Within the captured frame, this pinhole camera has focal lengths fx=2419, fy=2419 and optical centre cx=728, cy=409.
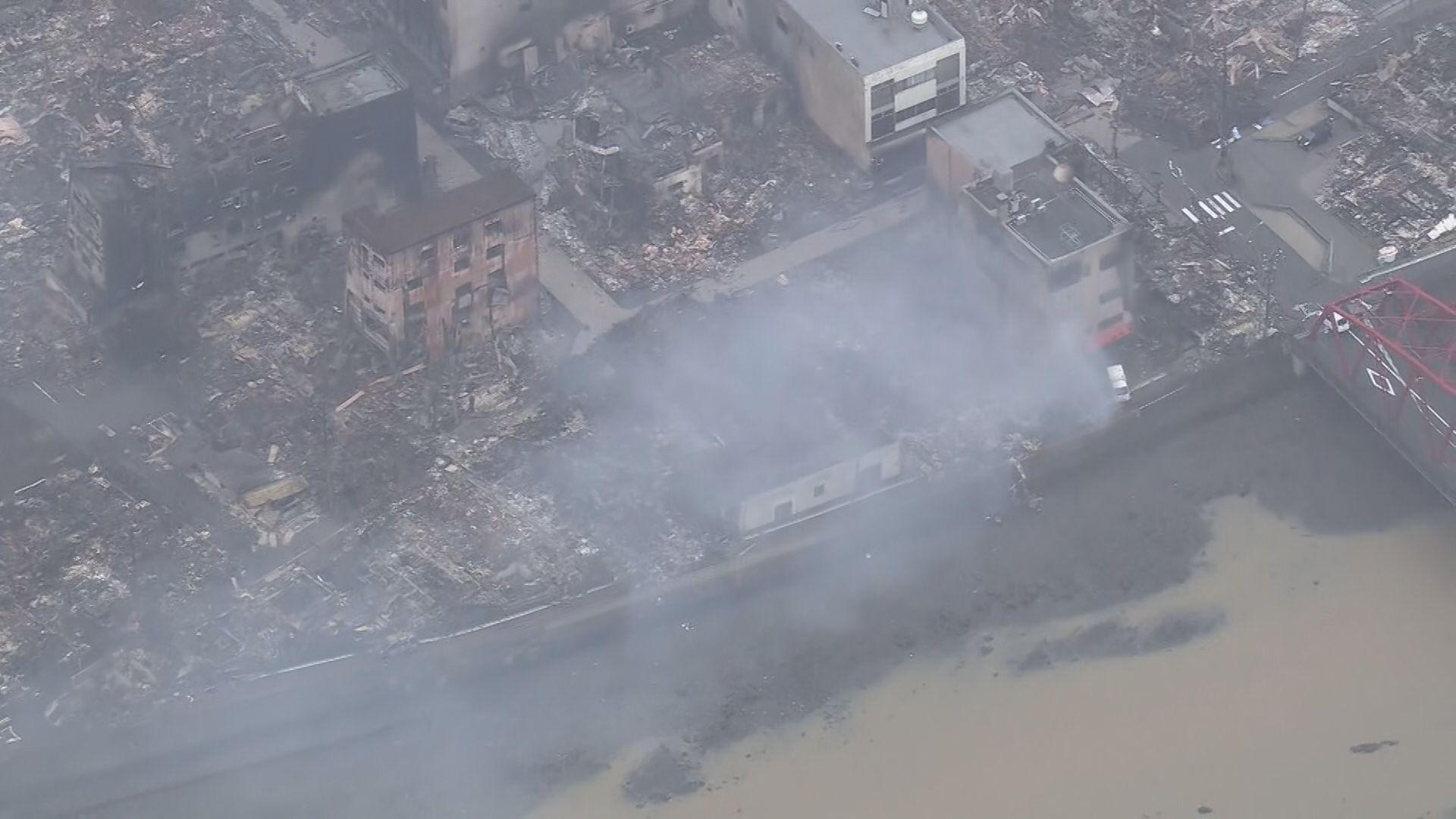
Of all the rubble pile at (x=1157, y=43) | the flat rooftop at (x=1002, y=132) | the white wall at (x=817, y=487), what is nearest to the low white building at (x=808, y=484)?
the white wall at (x=817, y=487)

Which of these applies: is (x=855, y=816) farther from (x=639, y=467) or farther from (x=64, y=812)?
(x=64, y=812)

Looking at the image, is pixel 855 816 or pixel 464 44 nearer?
pixel 855 816

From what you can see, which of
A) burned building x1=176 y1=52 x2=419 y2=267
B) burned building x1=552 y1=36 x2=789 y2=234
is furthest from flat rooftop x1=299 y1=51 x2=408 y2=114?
burned building x1=552 y1=36 x2=789 y2=234

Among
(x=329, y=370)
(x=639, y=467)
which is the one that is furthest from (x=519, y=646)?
(x=329, y=370)

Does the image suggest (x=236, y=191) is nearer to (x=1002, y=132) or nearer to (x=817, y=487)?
(x=817, y=487)

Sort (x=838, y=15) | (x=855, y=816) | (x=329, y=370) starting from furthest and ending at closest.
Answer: (x=838, y=15), (x=329, y=370), (x=855, y=816)

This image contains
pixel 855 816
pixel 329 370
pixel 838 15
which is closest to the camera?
pixel 855 816

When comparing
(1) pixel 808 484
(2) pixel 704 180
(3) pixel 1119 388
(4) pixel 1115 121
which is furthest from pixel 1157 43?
(1) pixel 808 484

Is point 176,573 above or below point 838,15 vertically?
below
